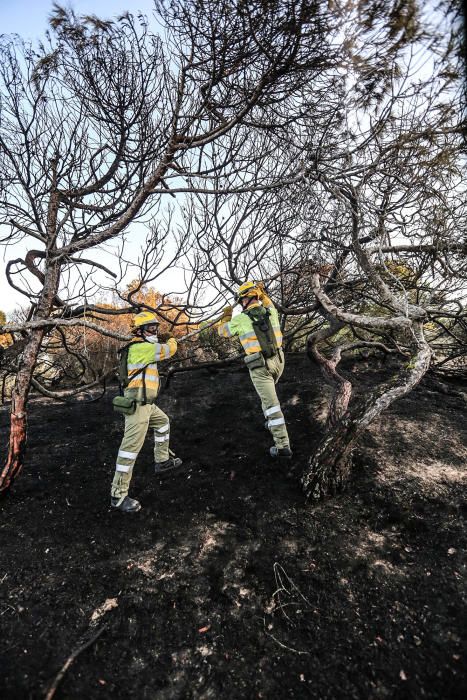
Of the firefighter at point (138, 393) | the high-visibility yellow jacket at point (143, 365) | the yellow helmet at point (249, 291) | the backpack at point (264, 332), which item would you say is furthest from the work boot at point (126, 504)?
the yellow helmet at point (249, 291)

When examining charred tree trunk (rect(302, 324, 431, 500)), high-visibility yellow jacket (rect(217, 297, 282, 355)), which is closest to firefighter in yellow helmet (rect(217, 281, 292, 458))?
high-visibility yellow jacket (rect(217, 297, 282, 355))

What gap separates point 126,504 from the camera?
348cm

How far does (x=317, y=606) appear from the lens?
231 centimetres

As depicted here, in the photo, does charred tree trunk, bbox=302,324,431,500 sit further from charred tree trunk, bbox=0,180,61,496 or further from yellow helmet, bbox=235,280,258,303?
charred tree trunk, bbox=0,180,61,496

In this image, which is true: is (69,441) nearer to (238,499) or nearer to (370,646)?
(238,499)

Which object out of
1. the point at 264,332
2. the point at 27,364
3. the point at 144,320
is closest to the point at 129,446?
the point at 144,320

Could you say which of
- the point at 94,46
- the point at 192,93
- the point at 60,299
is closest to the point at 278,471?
the point at 60,299

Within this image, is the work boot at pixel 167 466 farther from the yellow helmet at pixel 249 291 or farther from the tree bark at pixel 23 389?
the yellow helmet at pixel 249 291

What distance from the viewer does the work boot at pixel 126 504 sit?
11.3 feet

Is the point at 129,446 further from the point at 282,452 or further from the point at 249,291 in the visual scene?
the point at 249,291

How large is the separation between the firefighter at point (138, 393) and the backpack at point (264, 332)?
3.40ft

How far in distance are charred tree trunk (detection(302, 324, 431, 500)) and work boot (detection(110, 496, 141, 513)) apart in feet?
5.77

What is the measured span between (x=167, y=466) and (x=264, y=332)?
81.9 inches

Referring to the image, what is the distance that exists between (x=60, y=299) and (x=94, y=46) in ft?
8.82
